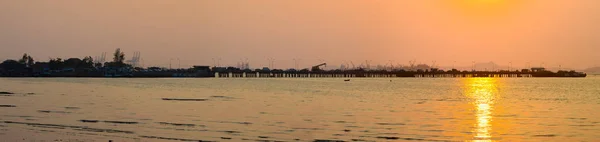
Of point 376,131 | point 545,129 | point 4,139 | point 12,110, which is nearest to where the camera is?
point 4,139

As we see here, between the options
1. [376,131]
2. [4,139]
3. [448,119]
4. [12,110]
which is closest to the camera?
[4,139]

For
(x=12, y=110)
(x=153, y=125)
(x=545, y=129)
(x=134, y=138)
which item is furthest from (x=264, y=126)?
(x=12, y=110)

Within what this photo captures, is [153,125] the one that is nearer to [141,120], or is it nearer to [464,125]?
[141,120]

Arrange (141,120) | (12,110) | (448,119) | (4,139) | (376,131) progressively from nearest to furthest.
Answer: (4,139) → (376,131) → (141,120) → (448,119) → (12,110)

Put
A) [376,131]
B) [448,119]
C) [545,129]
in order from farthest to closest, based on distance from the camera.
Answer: [448,119], [545,129], [376,131]

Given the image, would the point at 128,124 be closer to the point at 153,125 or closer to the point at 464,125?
the point at 153,125

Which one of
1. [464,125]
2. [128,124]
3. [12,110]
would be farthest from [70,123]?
[464,125]

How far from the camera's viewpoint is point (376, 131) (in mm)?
32781

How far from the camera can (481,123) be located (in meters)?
38.4

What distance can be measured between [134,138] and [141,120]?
893 cm

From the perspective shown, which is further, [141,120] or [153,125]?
[141,120]

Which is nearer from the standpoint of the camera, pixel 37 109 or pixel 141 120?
pixel 141 120

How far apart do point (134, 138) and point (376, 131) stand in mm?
10037

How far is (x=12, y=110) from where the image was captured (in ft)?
147
